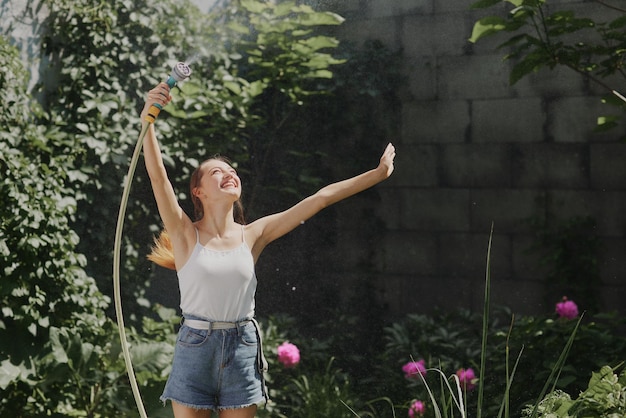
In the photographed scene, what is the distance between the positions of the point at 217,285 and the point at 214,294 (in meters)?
0.03

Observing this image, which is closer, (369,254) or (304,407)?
(304,407)

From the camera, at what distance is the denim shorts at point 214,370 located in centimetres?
216

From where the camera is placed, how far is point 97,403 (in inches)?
139

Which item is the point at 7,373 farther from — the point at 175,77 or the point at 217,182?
the point at 175,77

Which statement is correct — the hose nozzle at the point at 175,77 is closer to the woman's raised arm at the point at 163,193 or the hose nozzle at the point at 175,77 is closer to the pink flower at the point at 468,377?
the woman's raised arm at the point at 163,193

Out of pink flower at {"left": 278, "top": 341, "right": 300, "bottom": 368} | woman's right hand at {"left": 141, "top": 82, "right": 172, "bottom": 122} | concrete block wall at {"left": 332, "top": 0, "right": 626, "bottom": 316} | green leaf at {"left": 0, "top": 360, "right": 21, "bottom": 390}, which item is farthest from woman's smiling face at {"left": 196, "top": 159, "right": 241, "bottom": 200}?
concrete block wall at {"left": 332, "top": 0, "right": 626, "bottom": 316}

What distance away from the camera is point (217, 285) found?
220cm

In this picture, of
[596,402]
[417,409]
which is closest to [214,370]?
[596,402]

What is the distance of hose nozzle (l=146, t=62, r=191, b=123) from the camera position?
6.84 ft

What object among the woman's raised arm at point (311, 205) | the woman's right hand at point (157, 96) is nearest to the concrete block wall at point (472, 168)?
the woman's raised arm at point (311, 205)

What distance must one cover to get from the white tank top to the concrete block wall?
7.72 feet

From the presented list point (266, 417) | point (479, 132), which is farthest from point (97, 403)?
point (479, 132)

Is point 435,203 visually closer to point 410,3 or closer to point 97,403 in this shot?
point 410,3

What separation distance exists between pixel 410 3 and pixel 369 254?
1.28 meters
